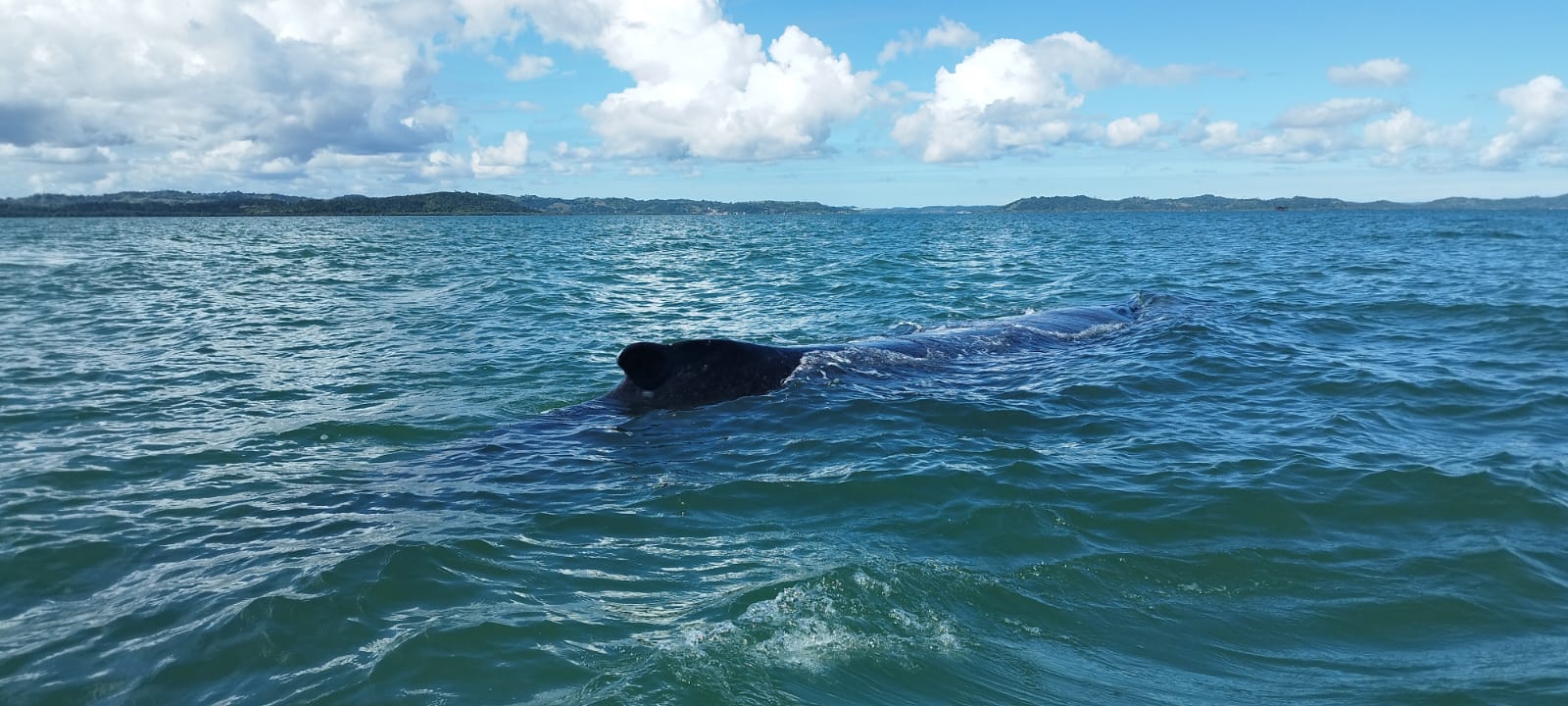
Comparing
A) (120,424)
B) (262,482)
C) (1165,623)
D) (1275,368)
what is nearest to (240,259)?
(120,424)

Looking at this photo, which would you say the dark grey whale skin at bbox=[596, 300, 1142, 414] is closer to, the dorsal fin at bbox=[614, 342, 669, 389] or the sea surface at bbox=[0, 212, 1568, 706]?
the dorsal fin at bbox=[614, 342, 669, 389]

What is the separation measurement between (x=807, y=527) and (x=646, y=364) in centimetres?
449

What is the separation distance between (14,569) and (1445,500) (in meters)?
11.3

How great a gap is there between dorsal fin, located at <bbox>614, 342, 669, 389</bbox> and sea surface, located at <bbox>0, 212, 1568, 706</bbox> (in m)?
0.64

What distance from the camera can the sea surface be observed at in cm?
508

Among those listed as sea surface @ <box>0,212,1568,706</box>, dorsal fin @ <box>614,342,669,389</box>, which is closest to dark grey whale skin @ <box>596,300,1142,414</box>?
dorsal fin @ <box>614,342,669,389</box>

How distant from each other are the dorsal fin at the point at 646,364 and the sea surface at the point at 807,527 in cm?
64

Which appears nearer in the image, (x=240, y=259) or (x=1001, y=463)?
(x=1001, y=463)

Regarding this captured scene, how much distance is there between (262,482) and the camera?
28.7 feet

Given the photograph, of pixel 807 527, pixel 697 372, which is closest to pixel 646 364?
pixel 697 372

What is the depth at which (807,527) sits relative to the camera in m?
7.41

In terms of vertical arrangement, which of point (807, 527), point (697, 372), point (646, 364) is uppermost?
point (646, 364)

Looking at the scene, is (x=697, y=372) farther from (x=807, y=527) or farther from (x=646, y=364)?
(x=807, y=527)

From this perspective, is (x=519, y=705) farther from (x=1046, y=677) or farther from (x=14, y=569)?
(x=14, y=569)
